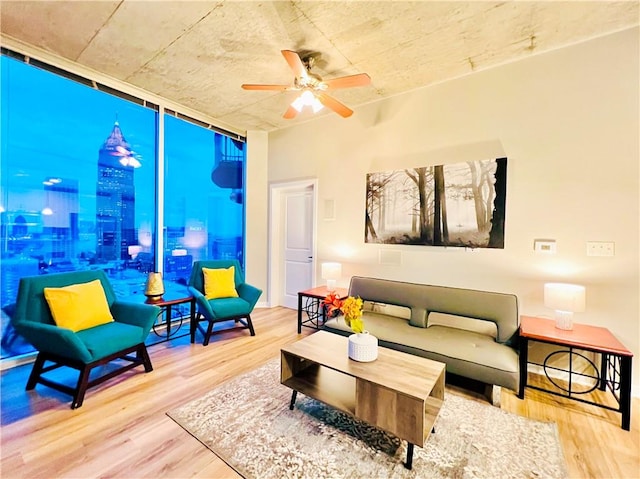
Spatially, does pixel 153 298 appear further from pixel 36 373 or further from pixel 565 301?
pixel 565 301

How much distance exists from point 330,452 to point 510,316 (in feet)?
6.38

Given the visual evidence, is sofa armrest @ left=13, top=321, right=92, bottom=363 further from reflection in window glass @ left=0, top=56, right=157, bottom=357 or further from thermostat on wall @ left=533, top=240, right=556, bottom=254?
thermostat on wall @ left=533, top=240, right=556, bottom=254

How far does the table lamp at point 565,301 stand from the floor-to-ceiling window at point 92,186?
→ 4.28 metres

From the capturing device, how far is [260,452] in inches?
67.1

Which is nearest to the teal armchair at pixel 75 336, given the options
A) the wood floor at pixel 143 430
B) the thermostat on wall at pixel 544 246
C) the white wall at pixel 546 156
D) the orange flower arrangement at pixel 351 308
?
the wood floor at pixel 143 430

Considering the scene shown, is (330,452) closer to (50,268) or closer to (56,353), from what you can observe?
(56,353)

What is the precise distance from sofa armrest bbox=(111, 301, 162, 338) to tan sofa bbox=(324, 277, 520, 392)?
172 cm

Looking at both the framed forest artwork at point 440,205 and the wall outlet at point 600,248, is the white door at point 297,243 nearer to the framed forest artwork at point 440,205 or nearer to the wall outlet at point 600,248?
the framed forest artwork at point 440,205

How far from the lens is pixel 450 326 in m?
3.11

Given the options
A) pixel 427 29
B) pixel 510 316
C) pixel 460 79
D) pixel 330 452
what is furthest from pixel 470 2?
pixel 330 452

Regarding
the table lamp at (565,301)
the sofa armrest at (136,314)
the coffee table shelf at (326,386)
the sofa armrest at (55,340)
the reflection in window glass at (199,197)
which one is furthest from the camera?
the reflection in window glass at (199,197)

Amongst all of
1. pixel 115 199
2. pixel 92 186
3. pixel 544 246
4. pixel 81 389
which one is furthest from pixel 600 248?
pixel 92 186

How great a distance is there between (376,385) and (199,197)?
12.3 feet

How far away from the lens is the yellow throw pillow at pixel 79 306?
2.32 meters
